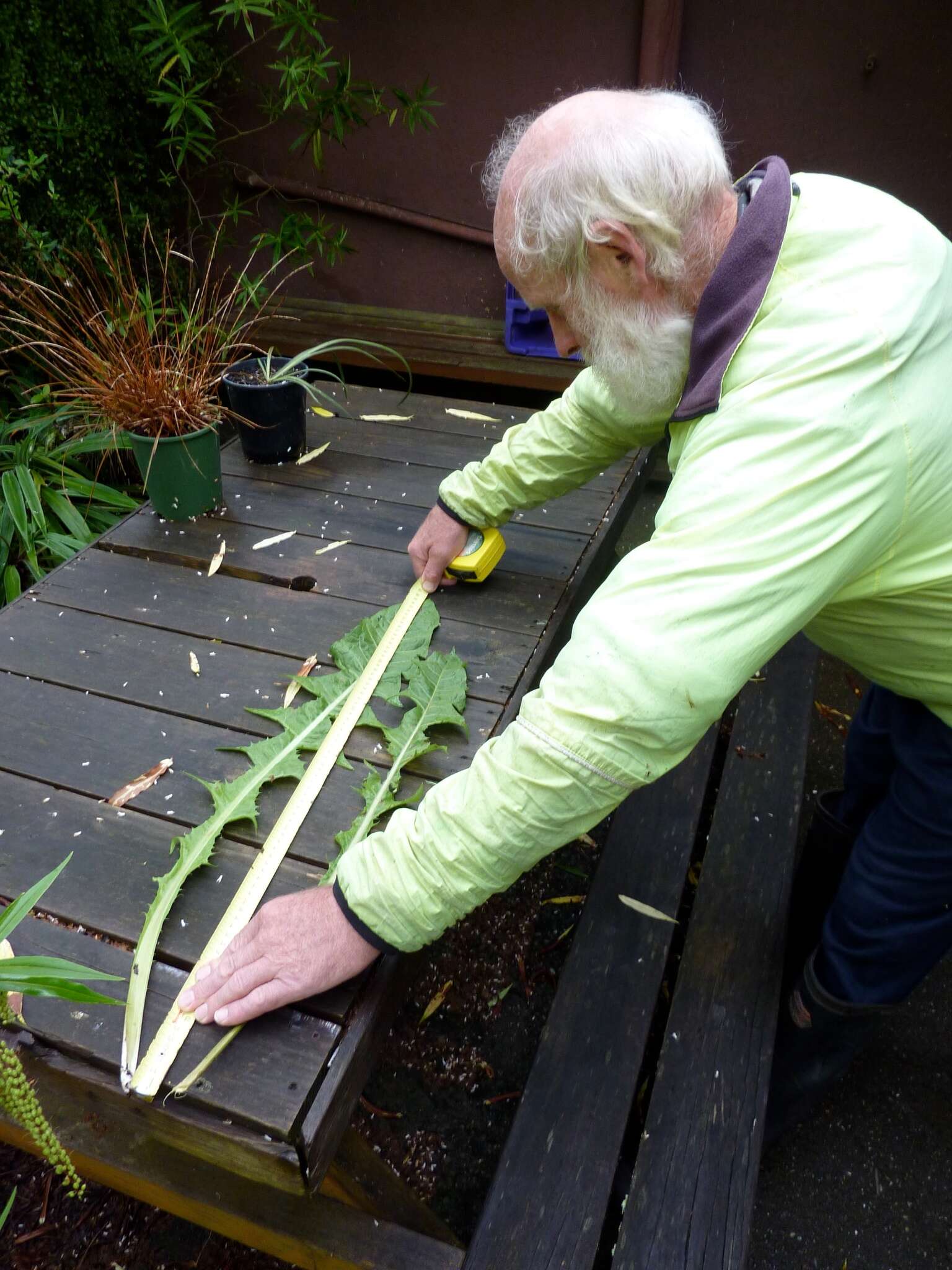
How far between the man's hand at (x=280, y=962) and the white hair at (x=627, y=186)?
110 cm

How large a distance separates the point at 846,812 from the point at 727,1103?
0.96 meters

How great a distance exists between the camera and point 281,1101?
1.17 meters

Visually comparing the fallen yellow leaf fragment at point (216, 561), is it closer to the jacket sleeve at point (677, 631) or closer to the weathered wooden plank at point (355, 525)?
the weathered wooden plank at point (355, 525)

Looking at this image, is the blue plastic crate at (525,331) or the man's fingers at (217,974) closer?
the man's fingers at (217,974)

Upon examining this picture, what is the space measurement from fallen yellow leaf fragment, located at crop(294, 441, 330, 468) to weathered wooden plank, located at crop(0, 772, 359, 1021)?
4.84 ft

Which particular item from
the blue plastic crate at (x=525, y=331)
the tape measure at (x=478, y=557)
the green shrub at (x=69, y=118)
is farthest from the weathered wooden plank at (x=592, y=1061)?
the green shrub at (x=69, y=118)

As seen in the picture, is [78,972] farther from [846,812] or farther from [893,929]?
[846,812]

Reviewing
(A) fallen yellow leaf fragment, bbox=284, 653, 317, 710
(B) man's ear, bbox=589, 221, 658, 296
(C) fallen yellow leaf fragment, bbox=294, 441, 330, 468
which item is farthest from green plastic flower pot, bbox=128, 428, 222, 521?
(B) man's ear, bbox=589, 221, 658, 296

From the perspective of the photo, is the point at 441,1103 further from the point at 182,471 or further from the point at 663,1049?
the point at 182,471

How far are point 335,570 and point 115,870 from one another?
1.03 meters

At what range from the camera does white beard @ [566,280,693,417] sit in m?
1.44

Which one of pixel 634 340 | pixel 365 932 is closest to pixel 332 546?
pixel 634 340

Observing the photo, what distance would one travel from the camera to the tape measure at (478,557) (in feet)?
7.20

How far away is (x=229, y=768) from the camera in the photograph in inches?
67.3
